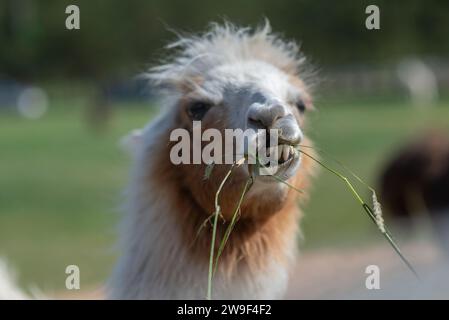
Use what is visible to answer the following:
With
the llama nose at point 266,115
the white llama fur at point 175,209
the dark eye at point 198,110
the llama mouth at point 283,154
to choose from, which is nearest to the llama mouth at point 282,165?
the llama mouth at point 283,154

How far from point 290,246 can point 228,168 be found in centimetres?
79

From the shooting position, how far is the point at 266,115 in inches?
135

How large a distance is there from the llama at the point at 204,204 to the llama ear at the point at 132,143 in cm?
3

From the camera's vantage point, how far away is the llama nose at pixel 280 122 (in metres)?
3.40

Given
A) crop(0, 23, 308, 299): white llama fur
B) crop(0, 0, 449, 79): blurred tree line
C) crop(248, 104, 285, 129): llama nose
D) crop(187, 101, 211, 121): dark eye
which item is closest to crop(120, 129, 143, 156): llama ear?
crop(0, 23, 308, 299): white llama fur

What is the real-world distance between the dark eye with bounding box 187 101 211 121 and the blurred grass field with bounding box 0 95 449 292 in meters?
0.72

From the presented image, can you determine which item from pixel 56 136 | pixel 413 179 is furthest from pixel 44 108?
pixel 413 179

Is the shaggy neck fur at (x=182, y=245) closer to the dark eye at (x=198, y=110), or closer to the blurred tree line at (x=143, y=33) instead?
the dark eye at (x=198, y=110)

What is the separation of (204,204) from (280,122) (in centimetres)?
75

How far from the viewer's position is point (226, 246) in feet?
13.3

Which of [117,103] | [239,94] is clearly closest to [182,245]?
[239,94]

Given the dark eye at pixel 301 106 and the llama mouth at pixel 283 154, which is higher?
the dark eye at pixel 301 106
